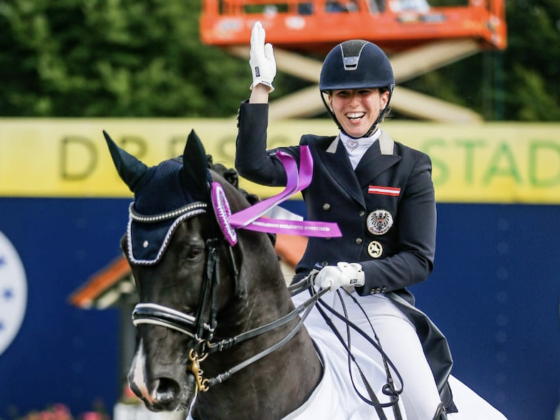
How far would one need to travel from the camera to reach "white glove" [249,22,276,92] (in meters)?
→ 3.42

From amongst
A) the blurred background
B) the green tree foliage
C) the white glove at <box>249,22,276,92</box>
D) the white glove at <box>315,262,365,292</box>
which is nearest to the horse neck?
the white glove at <box>315,262,365,292</box>

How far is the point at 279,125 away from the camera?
29.1ft

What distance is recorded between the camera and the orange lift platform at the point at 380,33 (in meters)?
15.4

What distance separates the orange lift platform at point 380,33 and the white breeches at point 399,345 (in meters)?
11.4

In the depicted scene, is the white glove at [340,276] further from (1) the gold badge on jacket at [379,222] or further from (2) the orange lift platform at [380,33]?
(2) the orange lift platform at [380,33]

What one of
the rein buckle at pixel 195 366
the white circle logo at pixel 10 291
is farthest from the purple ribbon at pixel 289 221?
the white circle logo at pixel 10 291

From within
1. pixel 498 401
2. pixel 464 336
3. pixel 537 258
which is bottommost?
pixel 498 401

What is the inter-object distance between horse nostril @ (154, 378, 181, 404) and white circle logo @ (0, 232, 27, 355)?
244 inches

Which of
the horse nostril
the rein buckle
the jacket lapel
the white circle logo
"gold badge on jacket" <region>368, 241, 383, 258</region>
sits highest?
the jacket lapel

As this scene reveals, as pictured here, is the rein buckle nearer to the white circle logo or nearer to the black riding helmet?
the black riding helmet

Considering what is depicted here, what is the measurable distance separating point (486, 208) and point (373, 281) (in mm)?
5367

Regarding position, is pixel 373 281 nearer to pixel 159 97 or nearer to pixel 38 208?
pixel 38 208

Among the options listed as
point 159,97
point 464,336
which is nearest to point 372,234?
point 464,336

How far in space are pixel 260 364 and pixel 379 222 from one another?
0.67 m
